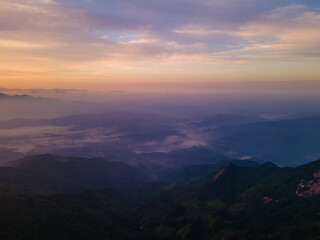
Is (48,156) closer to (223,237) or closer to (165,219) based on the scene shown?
(165,219)

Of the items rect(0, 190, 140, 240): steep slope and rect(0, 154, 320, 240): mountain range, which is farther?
rect(0, 154, 320, 240): mountain range

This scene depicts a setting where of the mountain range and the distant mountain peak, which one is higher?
the distant mountain peak

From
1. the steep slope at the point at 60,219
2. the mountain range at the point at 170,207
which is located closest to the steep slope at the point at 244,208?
the mountain range at the point at 170,207

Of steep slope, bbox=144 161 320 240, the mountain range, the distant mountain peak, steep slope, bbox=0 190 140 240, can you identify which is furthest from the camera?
the distant mountain peak

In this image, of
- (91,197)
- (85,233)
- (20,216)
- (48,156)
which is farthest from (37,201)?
(48,156)

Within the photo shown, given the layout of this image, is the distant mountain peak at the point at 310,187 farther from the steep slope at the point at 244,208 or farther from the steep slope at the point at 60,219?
the steep slope at the point at 60,219

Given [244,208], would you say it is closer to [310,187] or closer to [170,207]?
[310,187]

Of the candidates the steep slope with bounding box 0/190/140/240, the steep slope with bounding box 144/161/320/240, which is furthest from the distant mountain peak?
the steep slope with bounding box 0/190/140/240

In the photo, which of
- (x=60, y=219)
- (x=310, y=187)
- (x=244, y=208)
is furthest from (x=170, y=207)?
(x=310, y=187)

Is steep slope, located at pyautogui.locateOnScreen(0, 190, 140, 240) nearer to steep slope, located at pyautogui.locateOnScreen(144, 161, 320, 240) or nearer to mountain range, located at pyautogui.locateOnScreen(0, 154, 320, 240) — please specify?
mountain range, located at pyautogui.locateOnScreen(0, 154, 320, 240)

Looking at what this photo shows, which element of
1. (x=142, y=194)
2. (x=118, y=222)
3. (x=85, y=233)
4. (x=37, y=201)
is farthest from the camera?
(x=142, y=194)

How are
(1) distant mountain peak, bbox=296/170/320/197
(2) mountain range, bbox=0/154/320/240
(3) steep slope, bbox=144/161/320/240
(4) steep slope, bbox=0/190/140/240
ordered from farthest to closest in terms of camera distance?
(1) distant mountain peak, bbox=296/170/320/197, (3) steep slope, bbox=144/161/320/240, (2) mountain range, bbox=0/154/320/240, (4) steep slope, bbox=0/190/140/240
